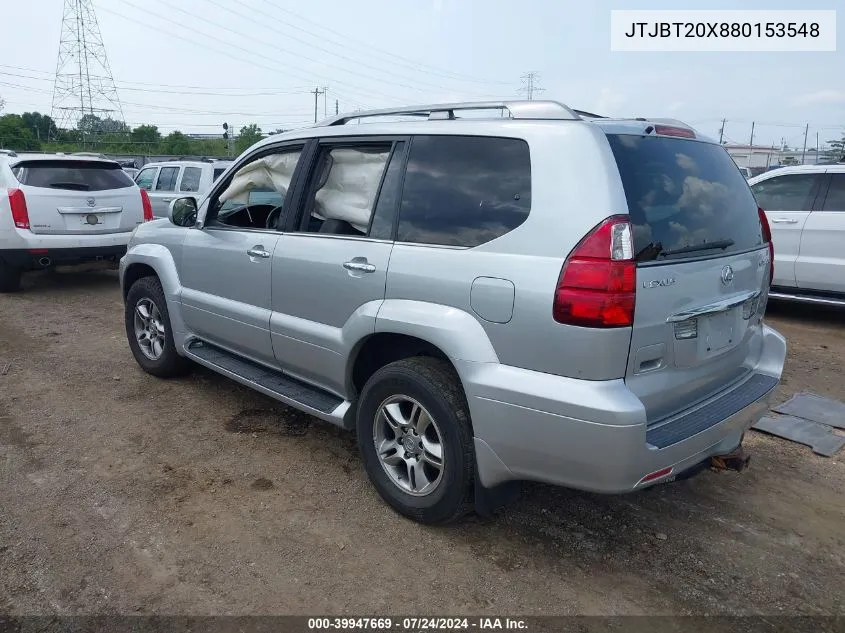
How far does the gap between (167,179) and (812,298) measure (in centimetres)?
1068

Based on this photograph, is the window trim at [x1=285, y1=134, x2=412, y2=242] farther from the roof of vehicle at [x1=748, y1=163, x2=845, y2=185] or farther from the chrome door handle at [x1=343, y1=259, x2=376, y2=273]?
the roof of vehicle at [x1=748, y1=163, x2=845, y2=185]

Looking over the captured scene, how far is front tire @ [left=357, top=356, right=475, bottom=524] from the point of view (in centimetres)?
291

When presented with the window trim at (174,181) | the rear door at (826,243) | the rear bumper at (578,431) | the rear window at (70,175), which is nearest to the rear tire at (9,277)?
the rear window at (70,175)

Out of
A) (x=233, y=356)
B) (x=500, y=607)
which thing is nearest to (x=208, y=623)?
(x=500, y=607)

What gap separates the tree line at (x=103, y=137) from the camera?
44.8 metres

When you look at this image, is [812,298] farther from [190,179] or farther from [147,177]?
[147,177]

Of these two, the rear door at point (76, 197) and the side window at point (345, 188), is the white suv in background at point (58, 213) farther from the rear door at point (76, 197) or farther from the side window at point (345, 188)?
the side window at point (345, 188)

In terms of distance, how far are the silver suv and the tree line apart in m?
46.2

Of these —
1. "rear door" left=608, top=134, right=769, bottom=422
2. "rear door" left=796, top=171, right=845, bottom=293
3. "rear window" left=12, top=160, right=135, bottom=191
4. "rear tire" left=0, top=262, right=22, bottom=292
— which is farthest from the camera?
"rear tire" left=0, top=262, right=22, bottom=292

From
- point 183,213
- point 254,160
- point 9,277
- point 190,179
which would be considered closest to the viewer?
point 254,160

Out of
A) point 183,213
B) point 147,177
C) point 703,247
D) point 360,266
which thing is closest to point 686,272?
point 703,247

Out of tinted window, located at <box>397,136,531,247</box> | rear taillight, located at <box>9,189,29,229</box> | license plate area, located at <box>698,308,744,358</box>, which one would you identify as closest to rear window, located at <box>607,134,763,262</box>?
license plate area, located at <box>698,308,744,358</box>

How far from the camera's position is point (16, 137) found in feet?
141

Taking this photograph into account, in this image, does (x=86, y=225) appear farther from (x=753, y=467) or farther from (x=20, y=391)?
(x=753, y=467)
